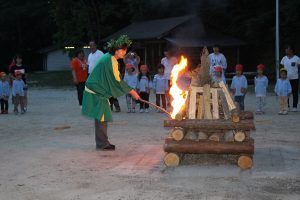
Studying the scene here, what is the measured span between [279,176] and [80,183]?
2413mm

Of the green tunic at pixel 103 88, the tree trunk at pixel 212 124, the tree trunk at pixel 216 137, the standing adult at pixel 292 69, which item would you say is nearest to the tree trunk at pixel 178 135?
the tree trunk at pixel 212 124

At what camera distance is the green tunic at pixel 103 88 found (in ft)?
27.1

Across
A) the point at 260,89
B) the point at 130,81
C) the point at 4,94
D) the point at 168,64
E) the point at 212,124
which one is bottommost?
the point at 212,124

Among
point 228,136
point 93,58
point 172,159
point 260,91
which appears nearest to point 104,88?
point 172,159

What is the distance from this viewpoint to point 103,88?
831cm

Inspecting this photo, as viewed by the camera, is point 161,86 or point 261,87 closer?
point 261,87

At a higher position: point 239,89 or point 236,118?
point 239,89

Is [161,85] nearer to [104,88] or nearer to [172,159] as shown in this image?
[104,88]

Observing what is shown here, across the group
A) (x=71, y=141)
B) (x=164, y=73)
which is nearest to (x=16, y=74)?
(x=164, y=73)

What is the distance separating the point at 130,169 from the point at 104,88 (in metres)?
1.93

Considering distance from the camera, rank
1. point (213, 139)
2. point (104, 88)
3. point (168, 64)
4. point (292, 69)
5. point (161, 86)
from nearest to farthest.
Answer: point (213, 139) < point (104, 88) < point (292, 69) < point (161, 86) < point (168, 64)

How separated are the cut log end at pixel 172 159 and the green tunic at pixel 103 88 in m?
1.74

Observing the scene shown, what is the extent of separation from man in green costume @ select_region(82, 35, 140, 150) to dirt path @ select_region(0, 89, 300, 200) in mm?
406

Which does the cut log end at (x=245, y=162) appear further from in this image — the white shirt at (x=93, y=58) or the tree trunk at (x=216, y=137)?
the white shirt at (x=93, y=58)
